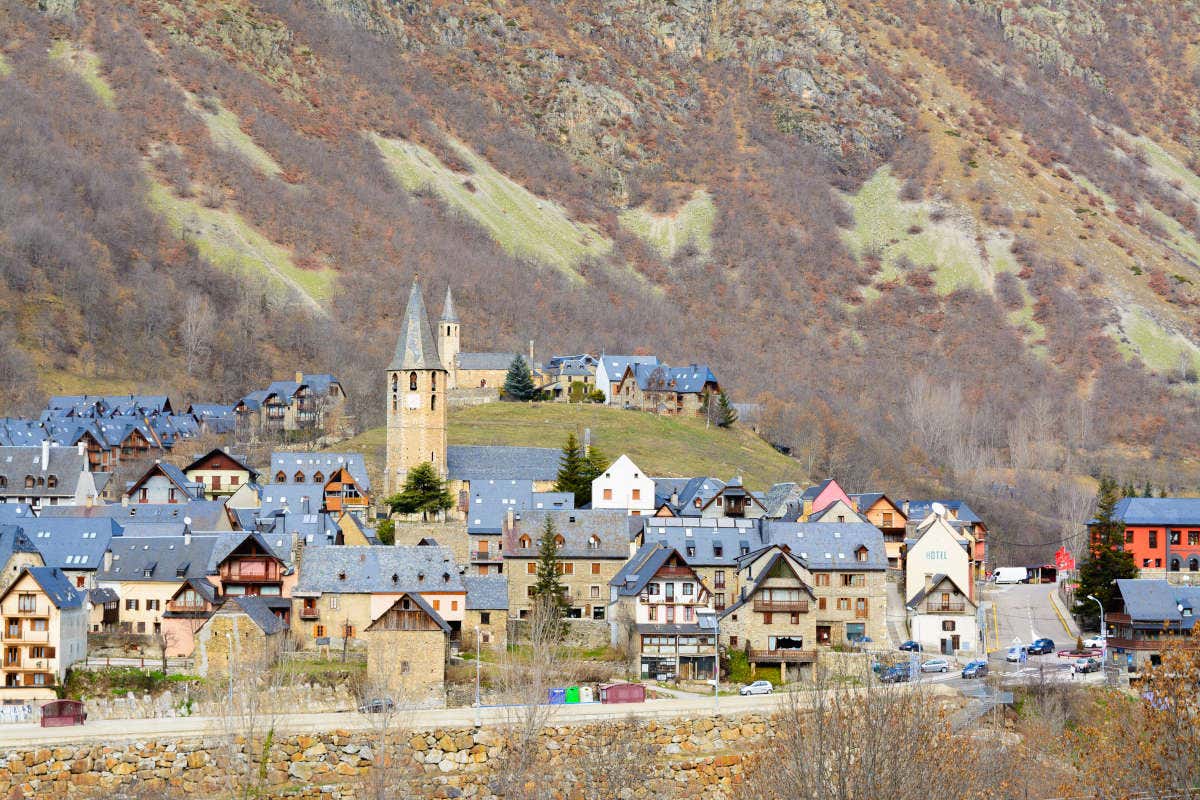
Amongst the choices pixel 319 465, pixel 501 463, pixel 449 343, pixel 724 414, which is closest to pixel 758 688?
pixel 501 463

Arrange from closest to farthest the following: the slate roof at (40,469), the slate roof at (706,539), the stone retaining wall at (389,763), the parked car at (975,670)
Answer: the stone retaining wall at (389,763) → the parked car at (975,670) → the slate roof at (706,539) → the slate roof at (40,469)

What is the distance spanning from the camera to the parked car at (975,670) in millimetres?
75750

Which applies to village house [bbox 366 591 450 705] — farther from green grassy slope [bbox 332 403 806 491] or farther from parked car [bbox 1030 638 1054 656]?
green grassy slope [bbox 332 403 806 491]

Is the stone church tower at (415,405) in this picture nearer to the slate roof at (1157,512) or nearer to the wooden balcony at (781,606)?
the wooden balcony at (781,606)

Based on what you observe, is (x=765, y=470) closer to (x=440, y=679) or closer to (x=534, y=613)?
(x=534, y=613)

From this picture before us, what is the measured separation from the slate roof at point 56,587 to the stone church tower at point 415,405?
37919 millimetres

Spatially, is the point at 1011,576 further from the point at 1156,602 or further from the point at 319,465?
the point at 319,465

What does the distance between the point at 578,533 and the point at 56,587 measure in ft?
86.4

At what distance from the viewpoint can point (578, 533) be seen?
89.2 m

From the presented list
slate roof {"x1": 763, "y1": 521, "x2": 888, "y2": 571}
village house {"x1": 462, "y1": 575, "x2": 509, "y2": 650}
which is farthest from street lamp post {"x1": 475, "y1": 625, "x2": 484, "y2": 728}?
slate roof {"x1": 763, "y1": 521, "x2": 888, "y2": 571}

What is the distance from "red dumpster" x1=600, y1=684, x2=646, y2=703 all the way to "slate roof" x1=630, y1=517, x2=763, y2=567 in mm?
13634

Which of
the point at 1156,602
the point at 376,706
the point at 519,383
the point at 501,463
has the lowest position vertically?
the point at 376,706

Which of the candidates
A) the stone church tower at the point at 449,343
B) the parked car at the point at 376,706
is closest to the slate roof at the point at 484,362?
the stone church tower at the point at 449,343

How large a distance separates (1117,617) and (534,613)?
89.6ft
